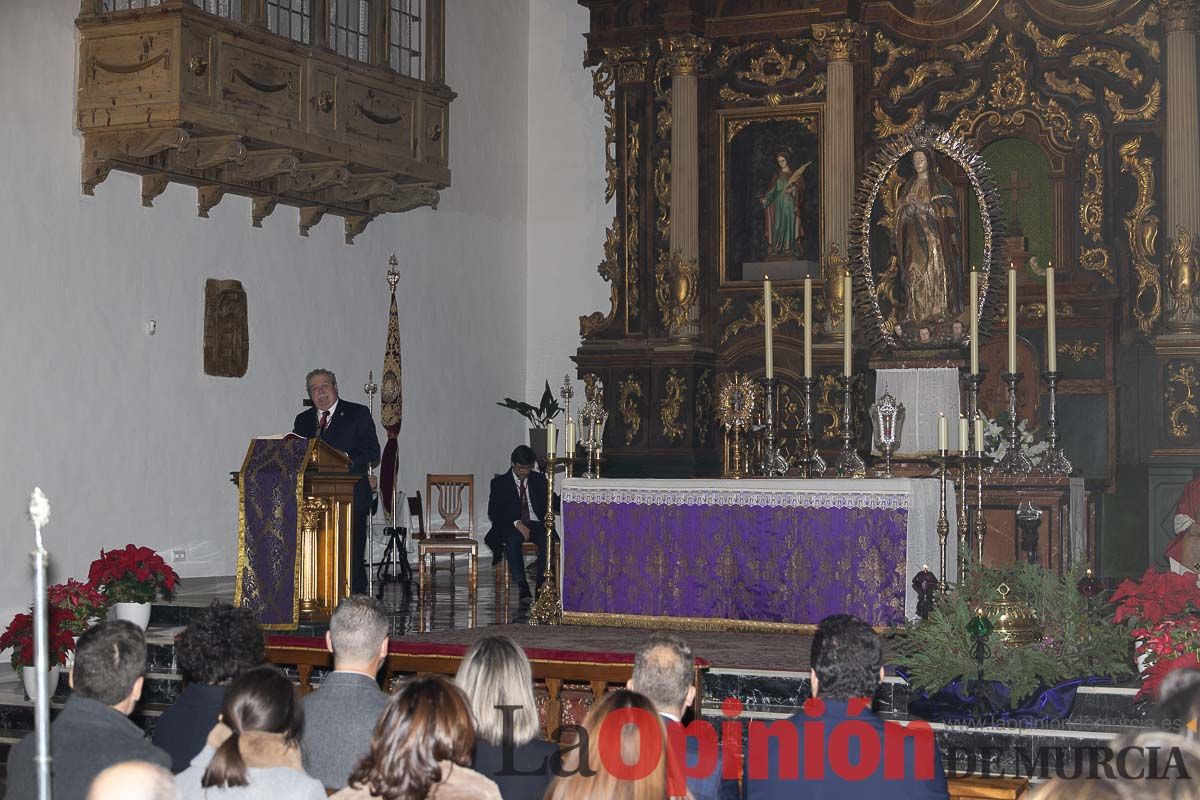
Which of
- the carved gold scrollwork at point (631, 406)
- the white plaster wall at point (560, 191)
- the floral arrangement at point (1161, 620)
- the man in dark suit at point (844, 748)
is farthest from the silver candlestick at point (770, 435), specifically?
the white plaster wall at point (560, 191)

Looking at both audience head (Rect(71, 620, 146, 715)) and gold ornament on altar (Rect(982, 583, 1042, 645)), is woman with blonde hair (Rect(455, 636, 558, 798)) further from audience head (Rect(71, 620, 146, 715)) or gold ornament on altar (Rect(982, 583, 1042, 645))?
gold ornament on altar (Rect(982, 583, 1042, 645))

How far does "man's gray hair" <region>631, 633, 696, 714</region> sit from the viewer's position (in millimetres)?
4320

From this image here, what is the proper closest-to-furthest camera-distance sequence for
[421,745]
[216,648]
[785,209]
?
[421,745], [216,648], [785,209]

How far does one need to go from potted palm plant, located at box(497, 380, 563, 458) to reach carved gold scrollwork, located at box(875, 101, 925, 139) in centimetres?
459

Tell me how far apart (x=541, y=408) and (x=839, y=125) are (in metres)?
4.55

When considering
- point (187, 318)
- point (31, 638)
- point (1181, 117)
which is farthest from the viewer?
point (1181, 117)

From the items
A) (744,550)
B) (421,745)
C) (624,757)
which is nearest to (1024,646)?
(744,550)

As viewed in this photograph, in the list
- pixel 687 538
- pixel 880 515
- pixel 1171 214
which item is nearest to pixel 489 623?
pixel 687 538

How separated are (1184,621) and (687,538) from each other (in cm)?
373

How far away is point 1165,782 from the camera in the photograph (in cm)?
263

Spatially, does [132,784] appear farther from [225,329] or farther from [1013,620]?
[225,329]

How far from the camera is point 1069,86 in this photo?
15.2m

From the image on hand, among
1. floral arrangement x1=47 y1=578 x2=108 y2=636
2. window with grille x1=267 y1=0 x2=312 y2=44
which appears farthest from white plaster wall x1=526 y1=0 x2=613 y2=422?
floral arrangement x1=47 y1=578 x2=108 y2=636

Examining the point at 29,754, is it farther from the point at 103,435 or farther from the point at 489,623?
the point at 103,435
